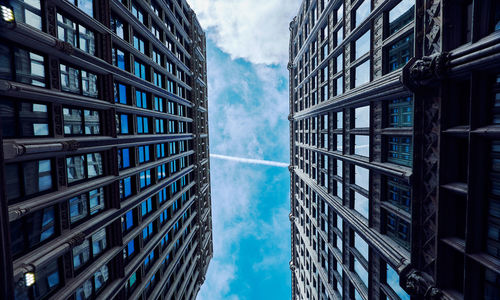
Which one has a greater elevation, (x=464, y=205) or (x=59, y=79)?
(x=59, y=79)

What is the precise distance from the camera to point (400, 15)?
48.8ft

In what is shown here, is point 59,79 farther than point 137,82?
No

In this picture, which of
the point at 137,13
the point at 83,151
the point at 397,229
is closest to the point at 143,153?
the point at 83,151

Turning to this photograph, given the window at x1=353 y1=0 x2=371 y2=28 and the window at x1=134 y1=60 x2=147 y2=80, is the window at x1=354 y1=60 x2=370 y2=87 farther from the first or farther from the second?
the window at x1=134 y1=60 x2=147 y2=80

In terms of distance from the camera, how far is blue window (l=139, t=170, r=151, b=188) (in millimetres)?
21000

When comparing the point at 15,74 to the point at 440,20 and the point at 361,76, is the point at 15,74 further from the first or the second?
the point at 361,76

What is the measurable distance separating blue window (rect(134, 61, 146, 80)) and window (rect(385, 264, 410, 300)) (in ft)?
94.3

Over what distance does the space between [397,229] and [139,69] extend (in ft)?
90.2

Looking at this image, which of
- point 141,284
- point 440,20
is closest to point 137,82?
point 141,284

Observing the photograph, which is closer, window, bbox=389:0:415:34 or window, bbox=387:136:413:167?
A: window, bbox=389:0:415:34

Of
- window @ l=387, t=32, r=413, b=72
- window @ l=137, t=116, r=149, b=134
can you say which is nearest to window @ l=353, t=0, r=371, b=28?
window @ l=387, t=32, r=413, b=72

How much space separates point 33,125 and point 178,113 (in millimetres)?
21201

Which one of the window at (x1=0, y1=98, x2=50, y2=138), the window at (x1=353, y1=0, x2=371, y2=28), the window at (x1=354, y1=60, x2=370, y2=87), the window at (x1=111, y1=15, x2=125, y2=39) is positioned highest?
the window at (x1=353, y1=0, x2=371, y2=28)

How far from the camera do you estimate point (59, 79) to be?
39.8ft
